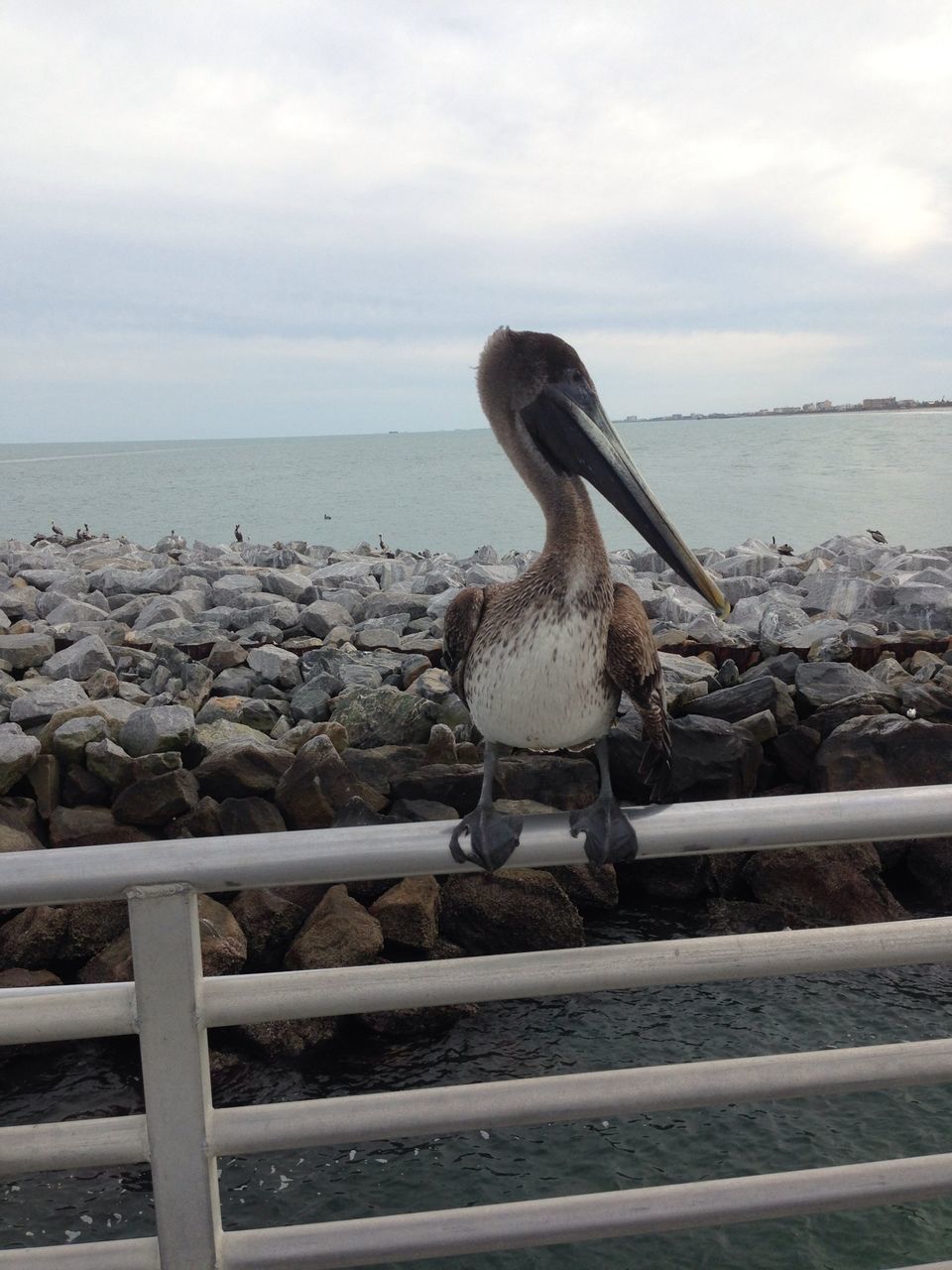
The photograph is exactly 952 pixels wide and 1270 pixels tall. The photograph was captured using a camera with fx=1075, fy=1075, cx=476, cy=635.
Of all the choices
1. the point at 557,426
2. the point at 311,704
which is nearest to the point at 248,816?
the point at 311,704

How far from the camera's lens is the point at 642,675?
85.1 inches

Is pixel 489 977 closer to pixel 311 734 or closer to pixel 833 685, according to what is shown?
pixel 311 734

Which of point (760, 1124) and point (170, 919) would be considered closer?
point (170, 919)

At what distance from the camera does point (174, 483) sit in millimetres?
63938

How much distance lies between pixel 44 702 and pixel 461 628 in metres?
4.46

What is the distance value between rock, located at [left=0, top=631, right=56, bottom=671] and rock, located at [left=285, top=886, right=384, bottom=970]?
3551mm

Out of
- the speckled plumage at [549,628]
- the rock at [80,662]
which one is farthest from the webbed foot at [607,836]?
the rock at [80,662]

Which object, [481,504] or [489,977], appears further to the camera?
[481,504]

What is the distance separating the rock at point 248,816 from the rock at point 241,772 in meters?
0.15

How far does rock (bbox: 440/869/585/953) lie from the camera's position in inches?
196

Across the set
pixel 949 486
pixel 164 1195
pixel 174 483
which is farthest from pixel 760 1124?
pixel 174 483

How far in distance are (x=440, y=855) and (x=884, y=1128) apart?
3230mm

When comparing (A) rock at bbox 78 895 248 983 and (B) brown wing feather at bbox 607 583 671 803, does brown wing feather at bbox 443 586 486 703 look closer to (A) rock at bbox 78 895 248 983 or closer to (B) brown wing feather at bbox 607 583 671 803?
(B) brown wing feather at bbox 607 583 671 803

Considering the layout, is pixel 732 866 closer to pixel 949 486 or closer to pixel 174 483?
pixel 949 486
